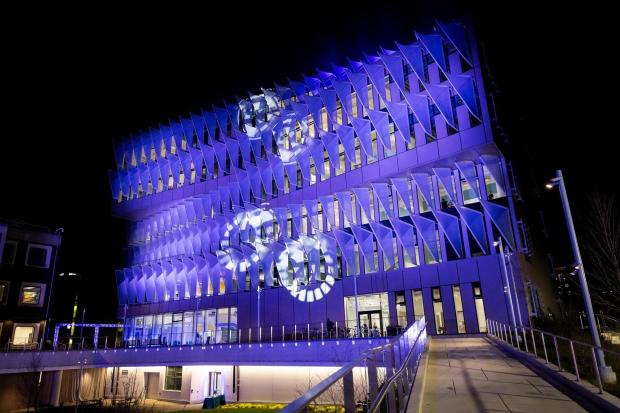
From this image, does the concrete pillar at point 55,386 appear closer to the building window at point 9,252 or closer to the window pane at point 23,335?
the window pane at point 23,335

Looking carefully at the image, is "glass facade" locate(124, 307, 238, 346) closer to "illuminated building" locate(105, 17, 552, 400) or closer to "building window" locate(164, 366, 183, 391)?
"illuminated building" locate(105, 17, 552, 400)

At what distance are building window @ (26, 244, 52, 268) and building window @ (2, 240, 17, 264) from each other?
3.87 ft

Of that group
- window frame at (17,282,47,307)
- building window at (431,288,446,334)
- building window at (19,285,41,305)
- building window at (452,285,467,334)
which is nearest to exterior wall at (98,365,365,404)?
building window at (431,288,446,334)

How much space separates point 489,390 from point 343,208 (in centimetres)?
2719

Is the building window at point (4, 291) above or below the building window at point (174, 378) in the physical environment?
above

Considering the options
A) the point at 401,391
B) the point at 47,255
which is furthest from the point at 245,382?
the point at 401,391

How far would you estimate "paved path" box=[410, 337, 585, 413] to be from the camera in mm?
7102

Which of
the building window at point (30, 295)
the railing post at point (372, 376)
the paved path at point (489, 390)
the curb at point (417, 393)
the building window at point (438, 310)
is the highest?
the building window at point (30, 295)

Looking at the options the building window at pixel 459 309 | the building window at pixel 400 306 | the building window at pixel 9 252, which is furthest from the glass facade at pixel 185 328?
the building window at pixel 459 309

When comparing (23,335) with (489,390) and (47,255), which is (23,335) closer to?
(47,255)

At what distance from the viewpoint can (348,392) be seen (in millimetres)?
3781

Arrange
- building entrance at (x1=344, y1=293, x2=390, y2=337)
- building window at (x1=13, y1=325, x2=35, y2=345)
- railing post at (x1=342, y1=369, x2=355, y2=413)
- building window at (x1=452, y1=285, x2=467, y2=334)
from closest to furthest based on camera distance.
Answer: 1. railing post at (x1=342, y1=369, x2=355, y2=413)
2. building window at (x1=452, y1=285, x2=467, y2=334)
3. building entrance at (x1=344, y1=293, x2=390, y2=337)
4. building window at (x1=13, y1=325, x2=35, y2=345)

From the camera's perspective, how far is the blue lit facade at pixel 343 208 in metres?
29.6

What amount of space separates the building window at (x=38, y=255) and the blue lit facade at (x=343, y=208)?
12759 mm
